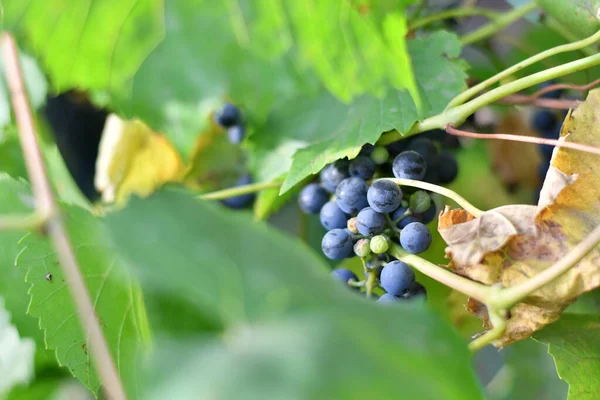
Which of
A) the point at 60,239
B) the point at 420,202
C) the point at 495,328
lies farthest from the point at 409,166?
the point at 60,239

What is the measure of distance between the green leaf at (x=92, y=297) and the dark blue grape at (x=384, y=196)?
0.67 feet

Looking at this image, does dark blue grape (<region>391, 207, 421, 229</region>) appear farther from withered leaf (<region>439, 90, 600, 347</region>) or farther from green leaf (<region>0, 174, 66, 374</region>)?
green leaf (<region>0, 174, 66, 374</region>)

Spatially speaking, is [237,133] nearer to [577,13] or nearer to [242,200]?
[242,200]

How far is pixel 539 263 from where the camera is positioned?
0.41 meters

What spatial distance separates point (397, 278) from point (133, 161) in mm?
443

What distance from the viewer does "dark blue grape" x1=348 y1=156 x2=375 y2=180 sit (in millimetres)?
487

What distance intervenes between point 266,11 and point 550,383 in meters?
0.54

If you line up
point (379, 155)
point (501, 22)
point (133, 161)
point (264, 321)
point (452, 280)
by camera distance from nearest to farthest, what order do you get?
point (264, 321) < point (452, 280) < point (379, 155) < point (501, 22) < point (133, 161)

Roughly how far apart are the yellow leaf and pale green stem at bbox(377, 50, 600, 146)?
1.19 ft

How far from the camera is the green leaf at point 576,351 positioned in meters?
0.45

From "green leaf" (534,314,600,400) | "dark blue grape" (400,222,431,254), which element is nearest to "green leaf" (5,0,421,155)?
"dark blue grape" (400,222,431,254)

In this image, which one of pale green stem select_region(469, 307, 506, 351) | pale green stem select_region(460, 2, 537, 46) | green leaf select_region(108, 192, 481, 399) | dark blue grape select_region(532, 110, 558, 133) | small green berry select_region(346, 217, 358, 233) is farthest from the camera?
dark blue grape select_region(532, 110, 558, 133)

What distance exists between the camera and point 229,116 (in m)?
0.68

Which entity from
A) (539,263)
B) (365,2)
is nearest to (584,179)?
(539,263)
